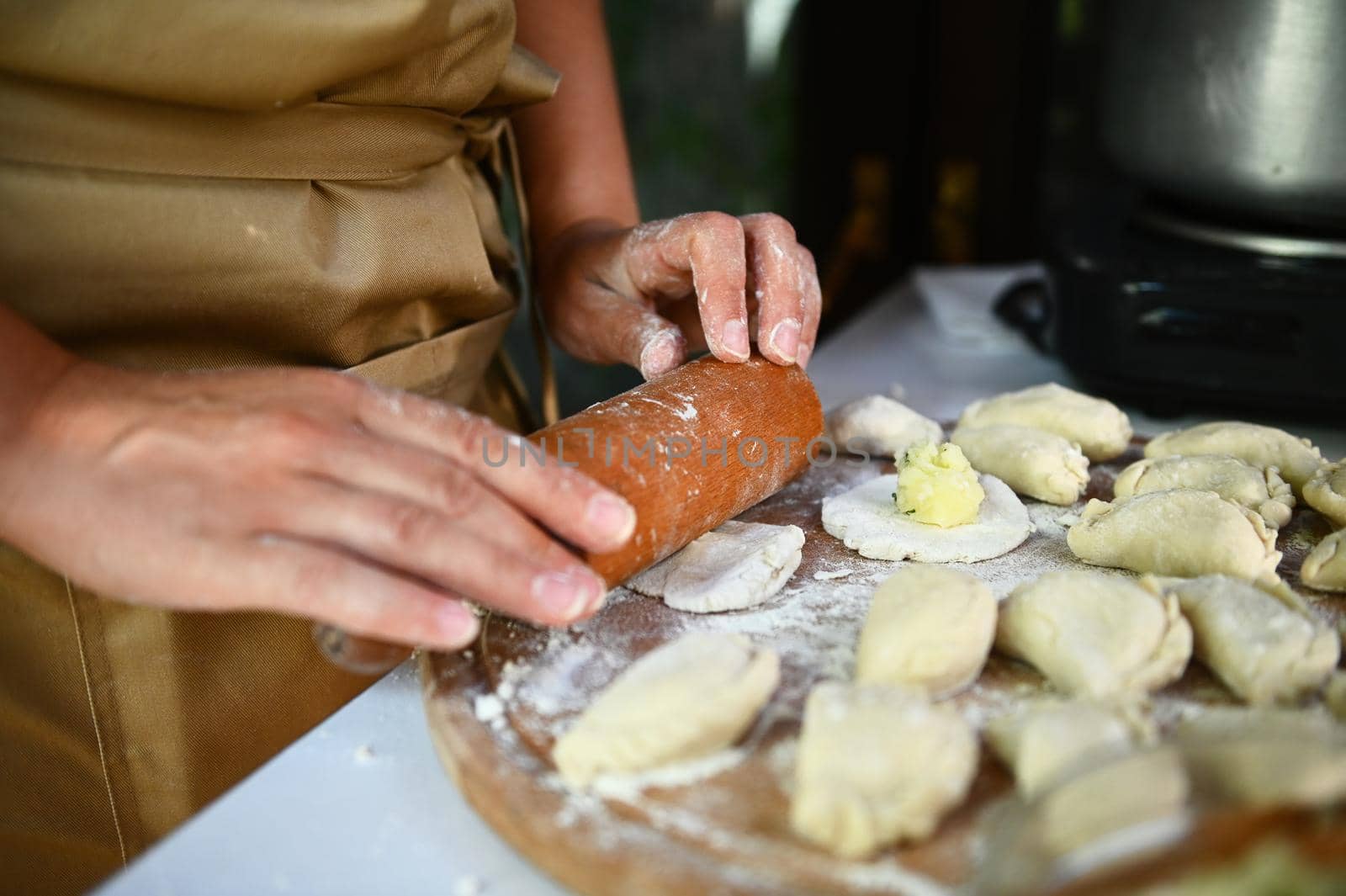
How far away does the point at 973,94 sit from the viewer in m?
4.64

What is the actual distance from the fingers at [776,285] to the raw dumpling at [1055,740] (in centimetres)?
73

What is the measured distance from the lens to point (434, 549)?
99cm

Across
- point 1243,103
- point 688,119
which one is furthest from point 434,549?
point 688,119

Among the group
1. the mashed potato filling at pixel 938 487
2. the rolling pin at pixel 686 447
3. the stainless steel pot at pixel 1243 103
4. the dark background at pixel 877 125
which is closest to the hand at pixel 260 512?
the rolling pin at pixel 686 447

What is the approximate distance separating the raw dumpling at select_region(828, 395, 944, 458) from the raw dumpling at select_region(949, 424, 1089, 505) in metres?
0.10

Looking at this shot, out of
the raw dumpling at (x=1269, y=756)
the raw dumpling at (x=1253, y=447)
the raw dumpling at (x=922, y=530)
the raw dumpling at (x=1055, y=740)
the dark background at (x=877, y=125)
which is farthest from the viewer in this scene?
the dark background at (x=877, y=125)

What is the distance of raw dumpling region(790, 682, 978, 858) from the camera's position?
0.84 meters

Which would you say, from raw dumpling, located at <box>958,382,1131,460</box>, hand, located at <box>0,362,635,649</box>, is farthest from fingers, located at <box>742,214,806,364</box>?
hand, located at <box>0,362,635,649</box>

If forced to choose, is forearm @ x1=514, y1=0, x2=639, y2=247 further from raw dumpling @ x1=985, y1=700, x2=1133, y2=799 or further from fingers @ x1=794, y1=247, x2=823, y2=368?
raw dumpling @ x1=985, y1=700, x2=1133, y2=799

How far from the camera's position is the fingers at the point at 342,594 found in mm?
953

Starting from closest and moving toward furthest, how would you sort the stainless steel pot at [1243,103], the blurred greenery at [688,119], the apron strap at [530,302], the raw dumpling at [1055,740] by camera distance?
1. the raw dumpling at [1055,740]
2. the stainless steel pot at [1243,103]
3. the apron strap at [530,302]
4. the blurred greenery at [688,119]

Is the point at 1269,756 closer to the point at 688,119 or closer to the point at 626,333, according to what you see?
the point at 626,333

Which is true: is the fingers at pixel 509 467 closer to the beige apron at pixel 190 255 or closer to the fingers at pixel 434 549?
the fingers at pixel 434 549

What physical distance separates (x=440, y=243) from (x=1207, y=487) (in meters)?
1.13
